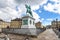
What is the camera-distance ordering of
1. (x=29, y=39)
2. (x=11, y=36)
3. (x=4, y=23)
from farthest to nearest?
(x=4, y=23) → (x=11, y=36) → (x=29, y=39)

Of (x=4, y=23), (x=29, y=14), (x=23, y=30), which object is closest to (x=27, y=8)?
(x=29, y=14)

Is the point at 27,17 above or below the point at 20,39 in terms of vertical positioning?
above

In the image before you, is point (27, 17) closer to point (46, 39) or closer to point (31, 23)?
point (31, 23)

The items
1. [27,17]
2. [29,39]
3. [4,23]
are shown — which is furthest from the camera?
[4,23]

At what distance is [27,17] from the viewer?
2784 centimetres

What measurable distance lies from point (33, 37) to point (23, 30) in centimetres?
487

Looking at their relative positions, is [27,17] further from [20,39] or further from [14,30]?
[20,39]

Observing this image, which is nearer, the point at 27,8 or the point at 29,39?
the point at 29,39

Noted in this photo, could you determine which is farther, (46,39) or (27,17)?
(27,17)

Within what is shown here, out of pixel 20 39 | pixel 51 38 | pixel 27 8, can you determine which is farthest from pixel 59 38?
pixel 27 8

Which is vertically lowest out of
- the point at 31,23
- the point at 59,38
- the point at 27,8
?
the point at 59,38

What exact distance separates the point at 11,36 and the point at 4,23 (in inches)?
2187

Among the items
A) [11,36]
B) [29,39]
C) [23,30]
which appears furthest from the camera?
[23,30]

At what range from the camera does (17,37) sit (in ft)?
67.6
